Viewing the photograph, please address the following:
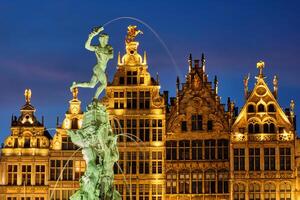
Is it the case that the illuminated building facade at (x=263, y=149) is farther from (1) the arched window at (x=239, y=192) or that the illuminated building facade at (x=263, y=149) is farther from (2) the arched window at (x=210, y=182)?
(2) the arched window at (x=210, y=182)

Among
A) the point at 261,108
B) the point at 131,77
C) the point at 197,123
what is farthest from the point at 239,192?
the point at 131,77

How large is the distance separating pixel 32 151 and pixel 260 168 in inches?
661

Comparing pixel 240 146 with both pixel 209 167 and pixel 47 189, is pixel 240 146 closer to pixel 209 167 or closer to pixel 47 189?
pixel 209 167

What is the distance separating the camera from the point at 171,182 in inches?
2240

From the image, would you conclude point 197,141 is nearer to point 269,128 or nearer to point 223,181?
point 223,181

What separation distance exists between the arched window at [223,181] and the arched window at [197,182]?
51.5 inches

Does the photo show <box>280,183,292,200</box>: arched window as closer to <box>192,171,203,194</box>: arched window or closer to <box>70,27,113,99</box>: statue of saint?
<box>192,171,203,194</box>: arched window

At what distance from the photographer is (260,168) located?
185 feet

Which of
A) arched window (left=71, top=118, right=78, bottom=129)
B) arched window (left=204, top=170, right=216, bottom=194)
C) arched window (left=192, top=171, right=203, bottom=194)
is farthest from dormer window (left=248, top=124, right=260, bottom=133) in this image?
arched window (left=71, top=118, right=78, bottom=129)

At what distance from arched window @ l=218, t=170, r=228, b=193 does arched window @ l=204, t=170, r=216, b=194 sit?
37cm

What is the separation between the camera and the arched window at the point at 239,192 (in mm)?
56250

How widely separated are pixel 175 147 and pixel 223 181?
13.8 feet

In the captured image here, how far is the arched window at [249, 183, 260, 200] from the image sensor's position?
56.1m

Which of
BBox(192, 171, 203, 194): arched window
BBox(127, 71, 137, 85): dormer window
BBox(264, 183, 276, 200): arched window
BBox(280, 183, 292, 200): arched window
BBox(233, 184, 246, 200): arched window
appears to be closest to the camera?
BBox(280, 183, 292, 200): arched window
